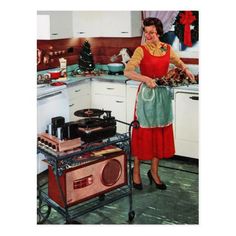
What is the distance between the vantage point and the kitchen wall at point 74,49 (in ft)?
16.1

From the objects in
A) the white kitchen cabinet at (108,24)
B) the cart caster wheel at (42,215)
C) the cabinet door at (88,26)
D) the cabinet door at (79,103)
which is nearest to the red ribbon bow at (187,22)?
the white kitchen cabinet at (108,24)

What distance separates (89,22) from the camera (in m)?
5.02

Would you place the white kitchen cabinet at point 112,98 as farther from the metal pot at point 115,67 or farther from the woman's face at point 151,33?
the woman's face at point 151,33

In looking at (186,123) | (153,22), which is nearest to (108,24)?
(186,123)

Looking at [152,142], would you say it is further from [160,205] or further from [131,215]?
[131,215]

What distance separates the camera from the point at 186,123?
14.4ft

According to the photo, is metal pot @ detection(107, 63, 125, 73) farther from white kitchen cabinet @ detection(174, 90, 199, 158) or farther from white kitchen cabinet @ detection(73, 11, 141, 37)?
white kitchen cabinet @ detection(174, 90, 199, 158)

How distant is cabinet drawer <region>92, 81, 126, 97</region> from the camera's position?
15.5 ft

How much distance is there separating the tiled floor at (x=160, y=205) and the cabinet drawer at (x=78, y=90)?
3.33 feet

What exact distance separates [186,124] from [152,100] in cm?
93

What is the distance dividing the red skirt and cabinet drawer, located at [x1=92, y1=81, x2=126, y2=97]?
1064 mm

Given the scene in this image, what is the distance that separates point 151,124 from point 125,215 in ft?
2.51
